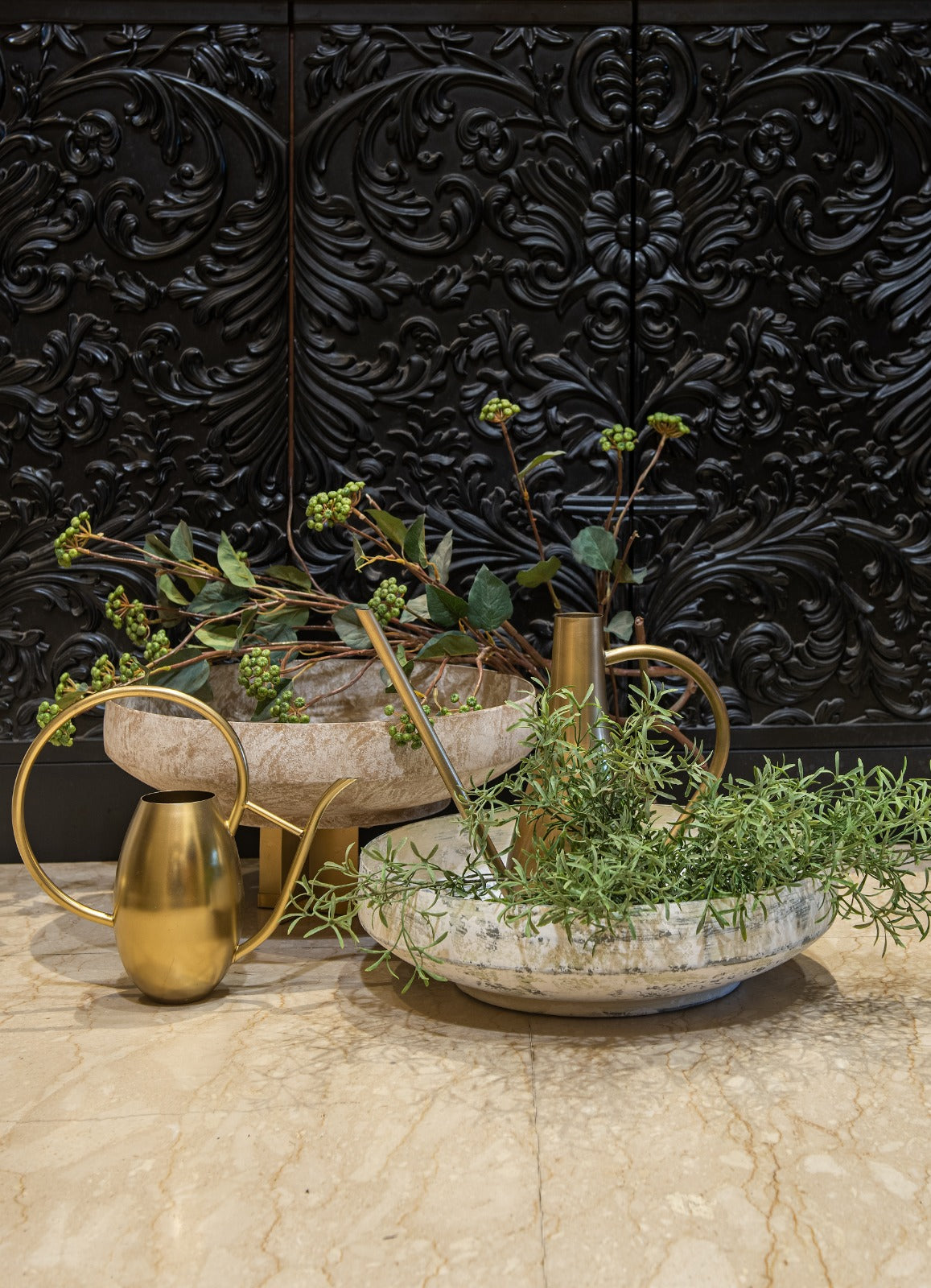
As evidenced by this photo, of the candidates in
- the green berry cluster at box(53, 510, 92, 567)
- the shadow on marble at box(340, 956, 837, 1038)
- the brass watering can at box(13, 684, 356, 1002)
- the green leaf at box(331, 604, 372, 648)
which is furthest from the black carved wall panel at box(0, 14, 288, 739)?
the shadow on marble at box(340, 956, 837, 1038)

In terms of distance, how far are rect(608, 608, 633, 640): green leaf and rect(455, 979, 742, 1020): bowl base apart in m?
0.42

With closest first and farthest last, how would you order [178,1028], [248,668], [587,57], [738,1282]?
[738,1282]
[178,1028]
[248,668]
[587,57]

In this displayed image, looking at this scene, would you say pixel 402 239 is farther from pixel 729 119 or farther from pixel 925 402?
pixel 925 402

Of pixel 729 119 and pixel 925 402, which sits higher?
pixel 729 119

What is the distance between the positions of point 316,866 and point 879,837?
1.45 feet

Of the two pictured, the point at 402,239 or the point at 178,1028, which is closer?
the point at 178,1028

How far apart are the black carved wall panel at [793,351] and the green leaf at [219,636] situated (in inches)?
16.4

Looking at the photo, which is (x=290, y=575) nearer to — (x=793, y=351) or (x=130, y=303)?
(x=130, y=303)

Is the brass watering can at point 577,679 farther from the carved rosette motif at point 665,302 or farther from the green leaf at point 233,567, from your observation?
the carved rosette motif at point 665,302

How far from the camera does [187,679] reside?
0.93 metres

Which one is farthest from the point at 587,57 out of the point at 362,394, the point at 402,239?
the point at 362,394

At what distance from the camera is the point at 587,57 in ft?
3.66

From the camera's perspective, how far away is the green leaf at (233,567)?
101 centimetres

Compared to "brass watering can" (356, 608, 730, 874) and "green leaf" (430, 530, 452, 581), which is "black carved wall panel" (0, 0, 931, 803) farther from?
"brass watering can" (356, 608, 730, 874)
